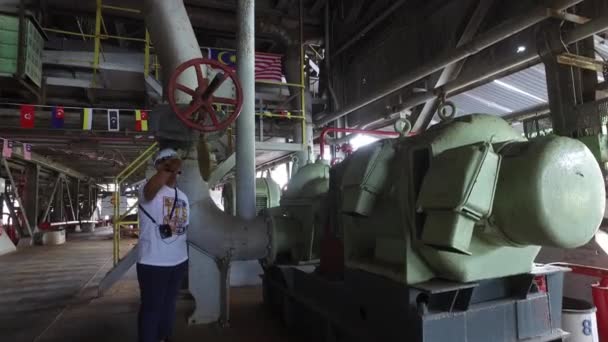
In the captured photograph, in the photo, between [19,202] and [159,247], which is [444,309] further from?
[19,202]

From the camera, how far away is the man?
2.46 metres

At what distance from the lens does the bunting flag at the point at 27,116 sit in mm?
5852

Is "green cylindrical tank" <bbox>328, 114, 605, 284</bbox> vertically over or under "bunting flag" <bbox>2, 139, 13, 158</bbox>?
under

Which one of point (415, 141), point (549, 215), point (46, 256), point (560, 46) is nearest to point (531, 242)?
point (549, 215)

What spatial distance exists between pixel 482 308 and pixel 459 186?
0.73m

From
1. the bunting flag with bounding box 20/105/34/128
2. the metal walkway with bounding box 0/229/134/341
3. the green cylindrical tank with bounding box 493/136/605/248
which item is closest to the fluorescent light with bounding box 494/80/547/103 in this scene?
the green cylindrical tank with bounding box 493/136/605/248

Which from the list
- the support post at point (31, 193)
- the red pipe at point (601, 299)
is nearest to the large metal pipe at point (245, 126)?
the red pipe at point (601, 299)

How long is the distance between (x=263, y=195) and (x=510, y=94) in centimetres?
348

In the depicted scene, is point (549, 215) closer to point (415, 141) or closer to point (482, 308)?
point (482, 308)

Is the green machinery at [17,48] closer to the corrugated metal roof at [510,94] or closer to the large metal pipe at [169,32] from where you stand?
the large metal pipe at [169,32]

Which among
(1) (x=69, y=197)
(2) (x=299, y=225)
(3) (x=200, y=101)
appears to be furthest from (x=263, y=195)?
(1) (x=69, y=197)

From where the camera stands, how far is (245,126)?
12.4 ft

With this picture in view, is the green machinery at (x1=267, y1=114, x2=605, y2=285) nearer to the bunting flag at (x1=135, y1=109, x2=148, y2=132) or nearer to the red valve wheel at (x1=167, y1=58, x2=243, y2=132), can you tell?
the red valve wheel at (x1=167, y1=58, x2=243, y2=132)

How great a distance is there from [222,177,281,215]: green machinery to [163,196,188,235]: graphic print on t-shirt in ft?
7.49
